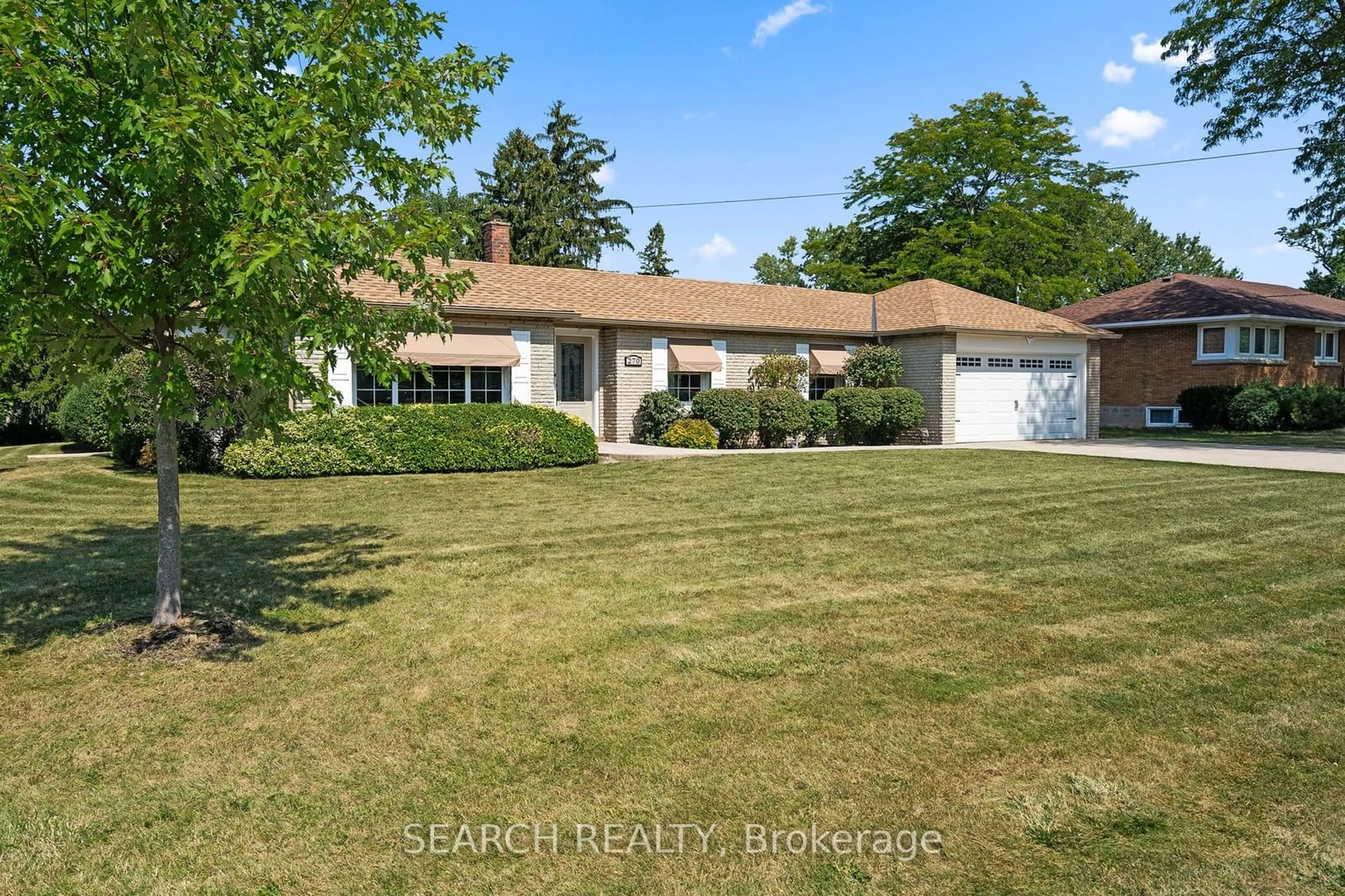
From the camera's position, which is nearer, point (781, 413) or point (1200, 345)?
point (781, 413)

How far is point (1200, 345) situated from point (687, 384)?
1942 cm

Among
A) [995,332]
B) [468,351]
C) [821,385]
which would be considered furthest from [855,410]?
[468,351]

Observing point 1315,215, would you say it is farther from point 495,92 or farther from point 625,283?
point 495,92

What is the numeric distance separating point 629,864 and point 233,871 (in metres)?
1.44

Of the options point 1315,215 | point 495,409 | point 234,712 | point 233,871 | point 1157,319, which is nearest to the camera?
point 233,871

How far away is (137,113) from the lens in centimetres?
414

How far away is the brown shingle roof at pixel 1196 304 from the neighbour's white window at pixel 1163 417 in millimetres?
3128

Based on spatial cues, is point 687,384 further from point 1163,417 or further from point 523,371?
point 1163,417

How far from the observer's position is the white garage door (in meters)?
22.2

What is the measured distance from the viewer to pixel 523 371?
58.1 feet

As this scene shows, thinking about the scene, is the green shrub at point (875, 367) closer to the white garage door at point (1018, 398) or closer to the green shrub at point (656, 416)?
the white garage door at point (1018, 398)

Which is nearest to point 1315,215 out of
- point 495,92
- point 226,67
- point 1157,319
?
point 1157,319

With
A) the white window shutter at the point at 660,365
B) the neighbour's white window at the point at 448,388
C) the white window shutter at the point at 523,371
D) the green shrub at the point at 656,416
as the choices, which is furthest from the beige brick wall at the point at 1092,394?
the neighbour's white window at the point at 448,388

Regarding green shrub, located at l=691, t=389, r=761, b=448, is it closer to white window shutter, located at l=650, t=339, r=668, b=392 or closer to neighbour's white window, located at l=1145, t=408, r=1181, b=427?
white window shutter, located at l=650, t=339, r=668, b=392
